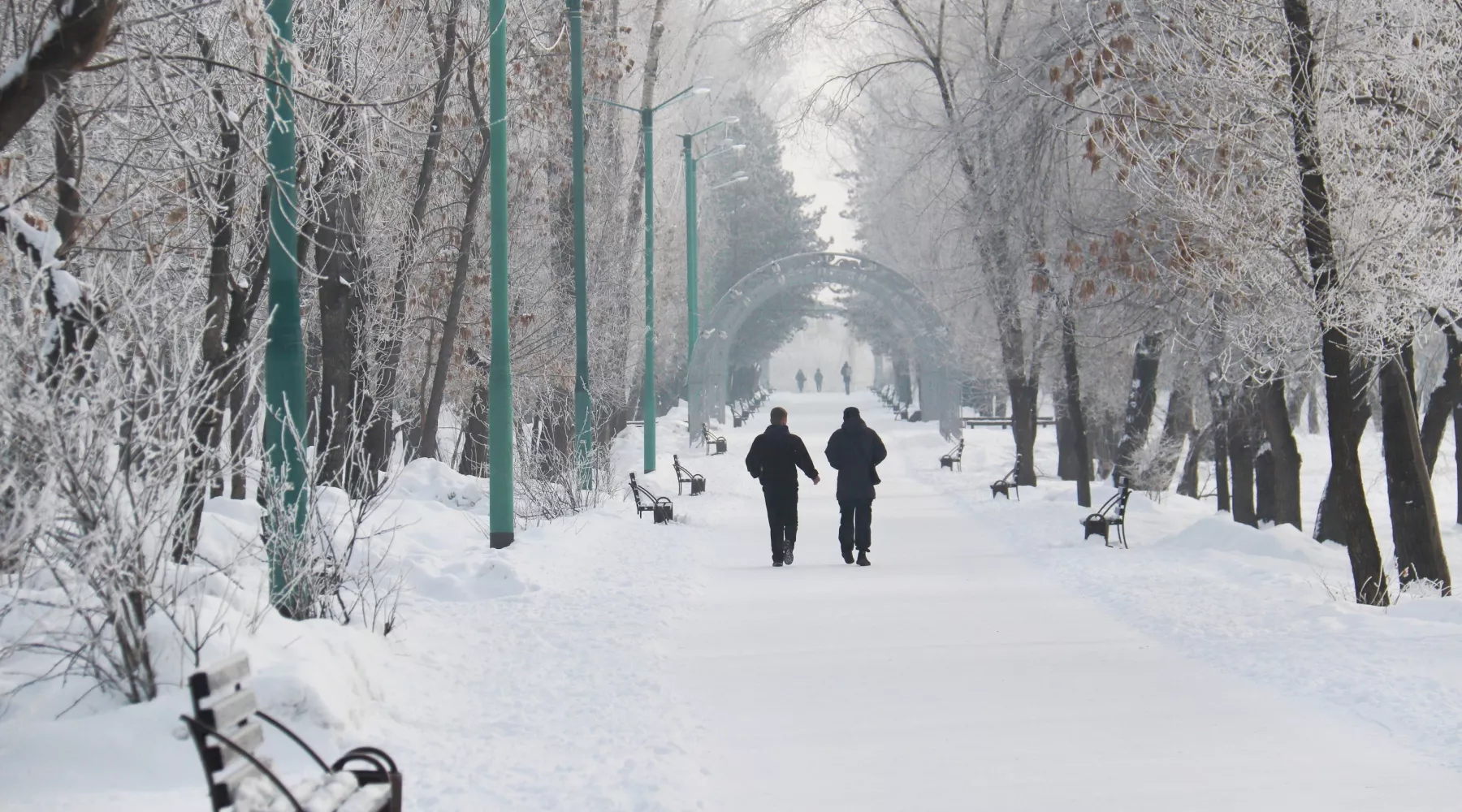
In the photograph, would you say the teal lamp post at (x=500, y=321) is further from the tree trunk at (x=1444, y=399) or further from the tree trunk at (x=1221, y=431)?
the tree trunk at (x=1221, y=431)

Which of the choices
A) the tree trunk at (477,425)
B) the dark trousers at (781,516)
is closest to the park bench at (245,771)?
the dark trousers at (781,516)

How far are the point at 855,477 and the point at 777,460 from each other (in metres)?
0.85

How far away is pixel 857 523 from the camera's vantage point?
1631 centimetres

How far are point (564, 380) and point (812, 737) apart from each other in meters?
19.1

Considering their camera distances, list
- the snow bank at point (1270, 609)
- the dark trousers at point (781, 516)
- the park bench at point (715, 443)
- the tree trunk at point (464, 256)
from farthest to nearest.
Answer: the park bench at point (715, 443) → the tree trunk at point (464, 256) → the dark trousers at point (781, 516) → the snow bank at point (1270, 609)

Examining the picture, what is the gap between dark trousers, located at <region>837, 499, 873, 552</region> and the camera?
16281 mm

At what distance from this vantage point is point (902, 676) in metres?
9.45

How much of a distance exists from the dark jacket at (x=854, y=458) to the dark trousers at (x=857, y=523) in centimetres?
7

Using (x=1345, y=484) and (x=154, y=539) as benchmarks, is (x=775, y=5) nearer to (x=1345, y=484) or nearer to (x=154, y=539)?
(x=1345, y=484)

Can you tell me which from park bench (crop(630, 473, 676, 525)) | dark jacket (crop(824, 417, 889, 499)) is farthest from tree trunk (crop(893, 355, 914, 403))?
dark jacket (crop(824, 417, 889, 499))

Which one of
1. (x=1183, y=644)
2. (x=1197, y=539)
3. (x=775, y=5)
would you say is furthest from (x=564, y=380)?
(x=1183, y=644)

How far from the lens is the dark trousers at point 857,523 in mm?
16281

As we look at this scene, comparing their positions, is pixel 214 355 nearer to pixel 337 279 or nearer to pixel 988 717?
pixel 337 279

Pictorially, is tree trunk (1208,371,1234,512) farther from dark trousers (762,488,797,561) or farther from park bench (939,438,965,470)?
dark trousers (762,488,797,561)
